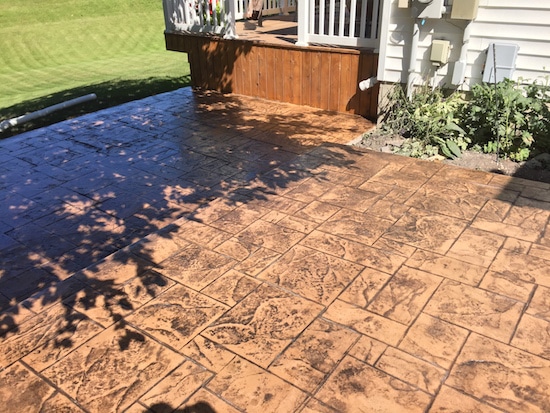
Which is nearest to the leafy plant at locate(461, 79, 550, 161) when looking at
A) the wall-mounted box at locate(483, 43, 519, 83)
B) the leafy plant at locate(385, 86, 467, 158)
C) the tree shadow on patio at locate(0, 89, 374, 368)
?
the wall-mounted box at locate(483, 43, 519, 83)

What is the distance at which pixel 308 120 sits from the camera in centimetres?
675

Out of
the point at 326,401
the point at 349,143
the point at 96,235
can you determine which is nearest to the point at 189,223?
the point at 96,235

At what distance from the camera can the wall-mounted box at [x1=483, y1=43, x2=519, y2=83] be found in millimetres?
5078

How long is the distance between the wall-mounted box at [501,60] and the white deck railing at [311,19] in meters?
1.68

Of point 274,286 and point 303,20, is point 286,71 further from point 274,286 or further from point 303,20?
point 274,286

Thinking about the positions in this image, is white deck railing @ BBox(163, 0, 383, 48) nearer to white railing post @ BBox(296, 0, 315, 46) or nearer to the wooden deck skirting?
white railing post @ BBox(296, 0, 315, 46)

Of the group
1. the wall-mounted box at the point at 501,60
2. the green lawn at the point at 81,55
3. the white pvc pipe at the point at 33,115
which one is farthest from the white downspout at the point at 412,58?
the white pvc pipe at the point at 33,115

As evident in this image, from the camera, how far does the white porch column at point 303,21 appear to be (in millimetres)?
6789

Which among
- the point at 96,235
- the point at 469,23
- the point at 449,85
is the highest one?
the point at 469,23

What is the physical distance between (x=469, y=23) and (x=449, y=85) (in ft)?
2.32

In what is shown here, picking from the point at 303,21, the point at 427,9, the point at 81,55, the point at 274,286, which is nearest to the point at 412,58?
the point at 427,9

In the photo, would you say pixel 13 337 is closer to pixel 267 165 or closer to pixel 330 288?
pixel 330 288

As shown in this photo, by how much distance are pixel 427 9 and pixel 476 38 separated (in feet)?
2.06

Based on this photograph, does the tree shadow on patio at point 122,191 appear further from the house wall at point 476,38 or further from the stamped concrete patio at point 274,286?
the house wall at point 476,38
